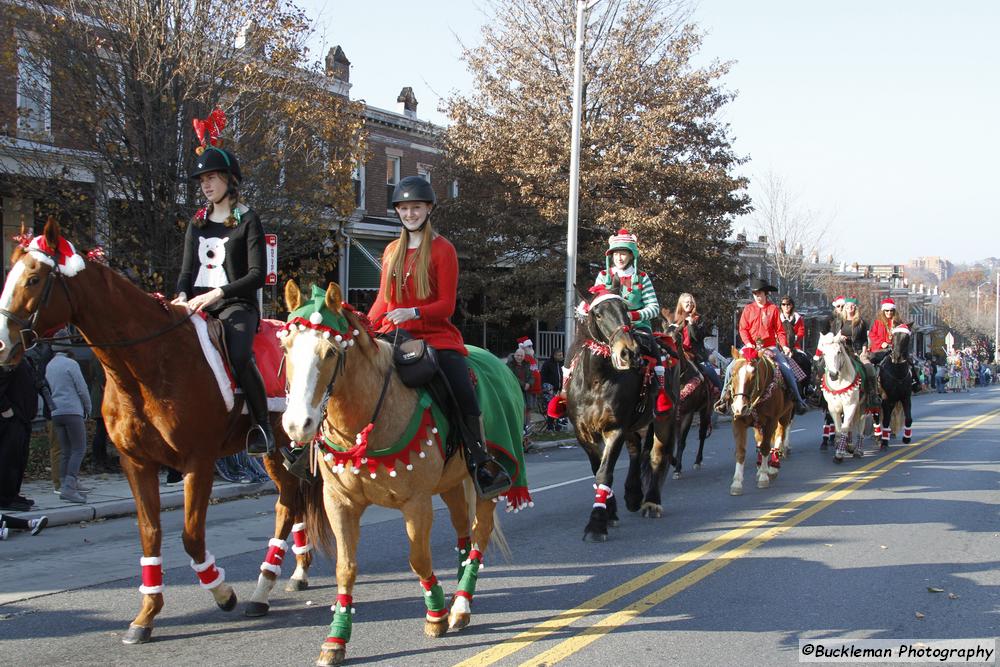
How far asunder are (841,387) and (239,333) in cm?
1152

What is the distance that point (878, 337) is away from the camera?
1783 centimetres

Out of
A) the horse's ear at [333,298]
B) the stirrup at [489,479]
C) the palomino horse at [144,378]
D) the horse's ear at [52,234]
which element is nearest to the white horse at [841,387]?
the stirrup at [489,479]

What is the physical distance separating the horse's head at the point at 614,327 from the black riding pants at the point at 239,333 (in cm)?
344

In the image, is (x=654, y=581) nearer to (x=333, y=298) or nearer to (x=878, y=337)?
(x=333, y=298)

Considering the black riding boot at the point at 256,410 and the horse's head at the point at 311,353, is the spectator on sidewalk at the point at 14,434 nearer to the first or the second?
the black riding boot at the point at 256,410

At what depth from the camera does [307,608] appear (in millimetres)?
6316

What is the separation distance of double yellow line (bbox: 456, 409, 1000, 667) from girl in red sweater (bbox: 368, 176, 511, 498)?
980 mm

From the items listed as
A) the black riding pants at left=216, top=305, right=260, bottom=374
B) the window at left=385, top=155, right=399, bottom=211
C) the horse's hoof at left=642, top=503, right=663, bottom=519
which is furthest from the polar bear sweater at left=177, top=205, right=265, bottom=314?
the window at left=385, top=155, right=399, bottom=211

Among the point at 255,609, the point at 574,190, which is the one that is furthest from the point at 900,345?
the point at 255,609

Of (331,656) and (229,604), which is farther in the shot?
(229,604)

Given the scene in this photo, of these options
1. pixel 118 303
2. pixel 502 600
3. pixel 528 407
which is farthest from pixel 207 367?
pixel 528 407

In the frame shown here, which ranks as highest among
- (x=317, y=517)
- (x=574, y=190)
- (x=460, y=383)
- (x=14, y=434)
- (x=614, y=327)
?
(x=574, y=190)

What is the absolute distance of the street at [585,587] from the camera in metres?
5.46

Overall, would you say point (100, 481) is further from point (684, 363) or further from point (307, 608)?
point (684, 363)
